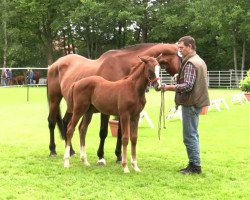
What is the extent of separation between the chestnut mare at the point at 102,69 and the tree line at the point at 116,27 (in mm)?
32543

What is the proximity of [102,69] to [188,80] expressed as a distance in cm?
189

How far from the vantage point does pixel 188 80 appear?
7.19m

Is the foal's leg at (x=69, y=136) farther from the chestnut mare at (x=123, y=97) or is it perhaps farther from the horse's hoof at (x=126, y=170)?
the horse's hoof at (x=126, y=170)

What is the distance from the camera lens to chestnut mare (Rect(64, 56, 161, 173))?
7.47 m

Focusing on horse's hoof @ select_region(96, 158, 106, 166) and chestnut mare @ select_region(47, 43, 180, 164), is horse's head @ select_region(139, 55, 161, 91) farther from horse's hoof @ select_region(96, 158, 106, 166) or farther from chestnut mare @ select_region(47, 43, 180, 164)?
horse's hoof @ select_region(96, 158, 106, 166)

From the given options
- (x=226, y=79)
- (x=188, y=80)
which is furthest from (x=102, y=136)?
(x=226, y=79)

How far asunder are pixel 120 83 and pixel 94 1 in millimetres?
40286

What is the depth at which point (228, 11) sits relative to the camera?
41.5 metres

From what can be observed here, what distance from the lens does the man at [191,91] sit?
7230 mm

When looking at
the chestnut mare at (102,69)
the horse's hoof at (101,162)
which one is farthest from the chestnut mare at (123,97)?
the chestnut mare at (102,69)

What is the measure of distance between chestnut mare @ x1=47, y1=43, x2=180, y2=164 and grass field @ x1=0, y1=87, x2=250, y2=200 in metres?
0.66

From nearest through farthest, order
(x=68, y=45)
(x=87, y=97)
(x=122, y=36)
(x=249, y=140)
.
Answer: (x=87, y=97), (x=249, y=140), (x=122, y=36), (x=68, y=45)

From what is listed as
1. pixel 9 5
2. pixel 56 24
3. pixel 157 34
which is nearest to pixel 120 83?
pixel 157 34

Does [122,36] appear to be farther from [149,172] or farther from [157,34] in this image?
[149,172]
